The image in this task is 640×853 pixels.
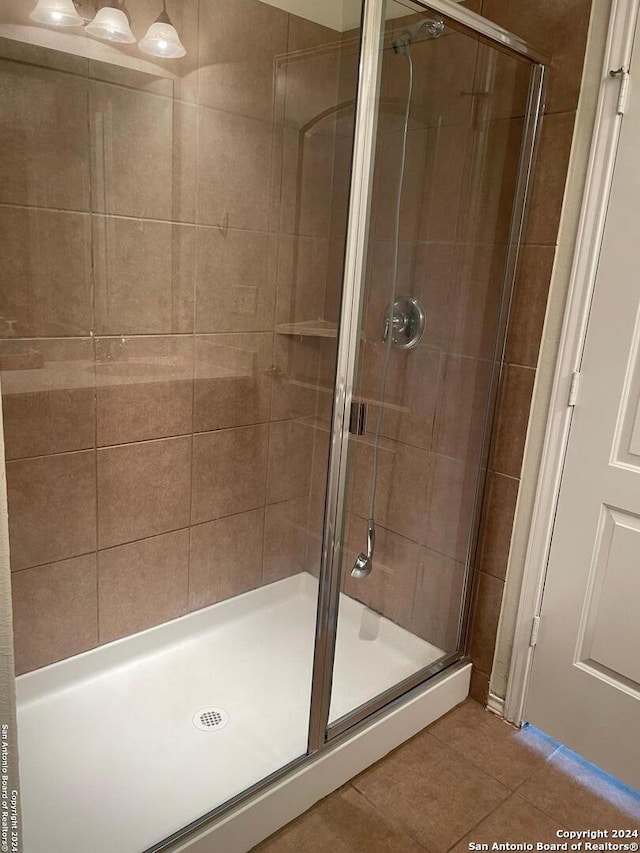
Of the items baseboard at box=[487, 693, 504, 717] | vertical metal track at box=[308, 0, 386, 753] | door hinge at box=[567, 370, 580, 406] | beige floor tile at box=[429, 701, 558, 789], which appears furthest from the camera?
baseboard at box=[487, 693, 504, 717]

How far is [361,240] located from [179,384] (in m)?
0.85

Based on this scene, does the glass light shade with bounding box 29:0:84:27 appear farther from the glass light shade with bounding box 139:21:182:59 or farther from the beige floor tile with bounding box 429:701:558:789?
the beige floor tile with bounding box 429:701:558:789

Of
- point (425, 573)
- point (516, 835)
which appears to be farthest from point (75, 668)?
point (516, 835)

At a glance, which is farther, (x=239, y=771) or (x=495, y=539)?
(x=495, y=539)

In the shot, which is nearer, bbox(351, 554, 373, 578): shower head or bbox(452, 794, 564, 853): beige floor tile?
bbox(452, 794, 564, 853): beige floor tile

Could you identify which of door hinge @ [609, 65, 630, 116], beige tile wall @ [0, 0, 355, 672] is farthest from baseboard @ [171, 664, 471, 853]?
door hinge @ [609, 65, 630, 116]

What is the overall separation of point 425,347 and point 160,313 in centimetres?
79

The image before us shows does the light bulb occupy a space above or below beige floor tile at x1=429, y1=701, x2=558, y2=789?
above

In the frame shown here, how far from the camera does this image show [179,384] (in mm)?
2014

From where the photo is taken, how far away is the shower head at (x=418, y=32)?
4.70 feet

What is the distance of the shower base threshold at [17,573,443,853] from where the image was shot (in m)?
1.48

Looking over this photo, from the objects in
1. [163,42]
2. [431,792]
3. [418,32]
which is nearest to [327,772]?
[431,792]

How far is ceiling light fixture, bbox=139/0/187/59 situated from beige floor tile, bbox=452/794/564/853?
2.19m

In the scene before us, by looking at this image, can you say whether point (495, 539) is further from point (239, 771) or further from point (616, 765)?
point (239, 771)
